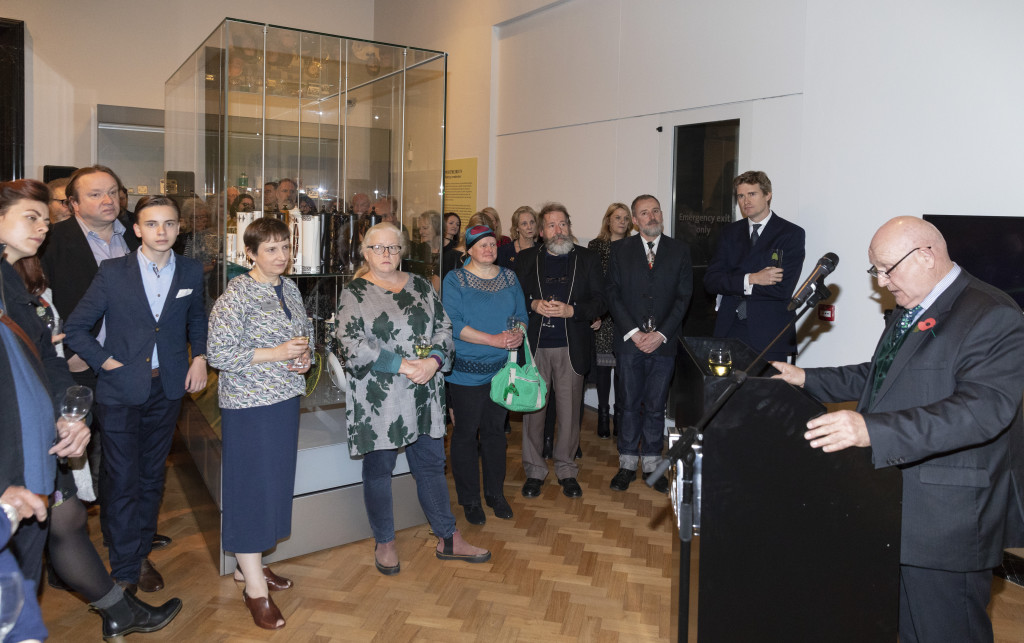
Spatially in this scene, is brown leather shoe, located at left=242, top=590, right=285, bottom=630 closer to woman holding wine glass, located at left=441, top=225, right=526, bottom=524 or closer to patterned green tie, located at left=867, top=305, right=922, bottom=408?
woman holding wine glass, located at left=441, top=225, right=526, bottom=524

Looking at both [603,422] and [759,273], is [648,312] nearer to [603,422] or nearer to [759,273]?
[759,273]

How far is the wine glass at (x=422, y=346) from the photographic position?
3.54 meters

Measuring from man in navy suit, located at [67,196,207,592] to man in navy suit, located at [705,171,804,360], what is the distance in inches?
119

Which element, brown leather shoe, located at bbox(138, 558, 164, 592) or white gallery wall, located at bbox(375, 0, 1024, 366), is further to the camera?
white gallery wall, located at bbox(375, 0, 1024, 366)

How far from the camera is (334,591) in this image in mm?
3555

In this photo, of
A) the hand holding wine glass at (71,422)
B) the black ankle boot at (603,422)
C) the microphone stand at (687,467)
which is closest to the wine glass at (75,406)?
the hand holding wine glass at (71,422)


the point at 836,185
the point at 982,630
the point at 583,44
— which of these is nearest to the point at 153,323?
the point at 982,630

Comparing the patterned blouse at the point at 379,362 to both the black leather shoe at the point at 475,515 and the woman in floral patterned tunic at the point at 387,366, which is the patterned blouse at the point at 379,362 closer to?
the woman in floral patterned tunic at the point at 387,366

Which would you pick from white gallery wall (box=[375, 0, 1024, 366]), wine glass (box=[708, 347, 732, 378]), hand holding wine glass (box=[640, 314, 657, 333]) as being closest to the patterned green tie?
wine glass (box=[708, 347, 732, 378])

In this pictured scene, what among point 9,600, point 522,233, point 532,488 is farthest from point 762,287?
point 9,600

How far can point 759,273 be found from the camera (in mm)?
4477

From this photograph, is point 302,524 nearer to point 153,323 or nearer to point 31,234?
point 153,323

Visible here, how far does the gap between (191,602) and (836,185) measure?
4.30 meters

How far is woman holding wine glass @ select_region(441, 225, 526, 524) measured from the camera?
4.10 meters
